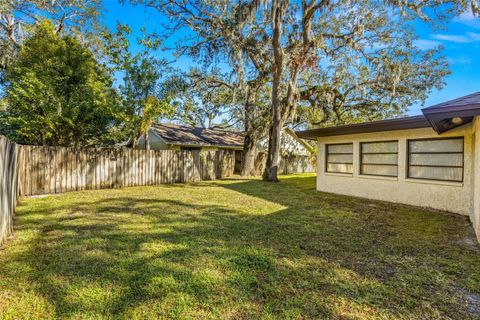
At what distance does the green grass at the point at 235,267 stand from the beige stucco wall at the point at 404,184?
2.39ft

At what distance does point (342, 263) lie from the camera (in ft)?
10.7

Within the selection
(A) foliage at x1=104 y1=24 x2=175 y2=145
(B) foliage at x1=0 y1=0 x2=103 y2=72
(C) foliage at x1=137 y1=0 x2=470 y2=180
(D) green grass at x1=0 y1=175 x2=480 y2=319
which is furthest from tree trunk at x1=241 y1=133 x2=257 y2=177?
(B) foliage at x1=0 y1=0 x2=103 y2=72

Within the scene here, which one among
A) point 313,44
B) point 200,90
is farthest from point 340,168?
point 200,90

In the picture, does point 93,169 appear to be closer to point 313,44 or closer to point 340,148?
point 340,148

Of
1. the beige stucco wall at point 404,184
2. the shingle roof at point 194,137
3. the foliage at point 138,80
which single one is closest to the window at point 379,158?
the beige stucco wall at point 404,184

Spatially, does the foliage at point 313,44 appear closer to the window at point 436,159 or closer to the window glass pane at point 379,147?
the window glass pane at point 379,147

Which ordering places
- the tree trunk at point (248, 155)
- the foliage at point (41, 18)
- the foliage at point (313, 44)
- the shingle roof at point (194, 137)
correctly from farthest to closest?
the shingle roof at point (194, 137), the tree trunk at point (248, 155), the foliage at point (41, 18), the foliage at point (313, 44)

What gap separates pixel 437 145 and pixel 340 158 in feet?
10.5

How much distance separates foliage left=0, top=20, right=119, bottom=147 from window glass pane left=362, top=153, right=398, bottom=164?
29.8 feet

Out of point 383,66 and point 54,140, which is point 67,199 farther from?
point 383,66

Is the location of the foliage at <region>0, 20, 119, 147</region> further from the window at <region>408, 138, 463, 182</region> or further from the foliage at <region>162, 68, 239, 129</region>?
the window at <region>408, 138, 463, 182</region>

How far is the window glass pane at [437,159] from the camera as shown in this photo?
20.4 feet

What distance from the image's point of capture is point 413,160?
23.3ft

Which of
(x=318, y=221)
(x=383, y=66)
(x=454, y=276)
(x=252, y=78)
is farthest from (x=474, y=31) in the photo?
(x=454, y=276)
